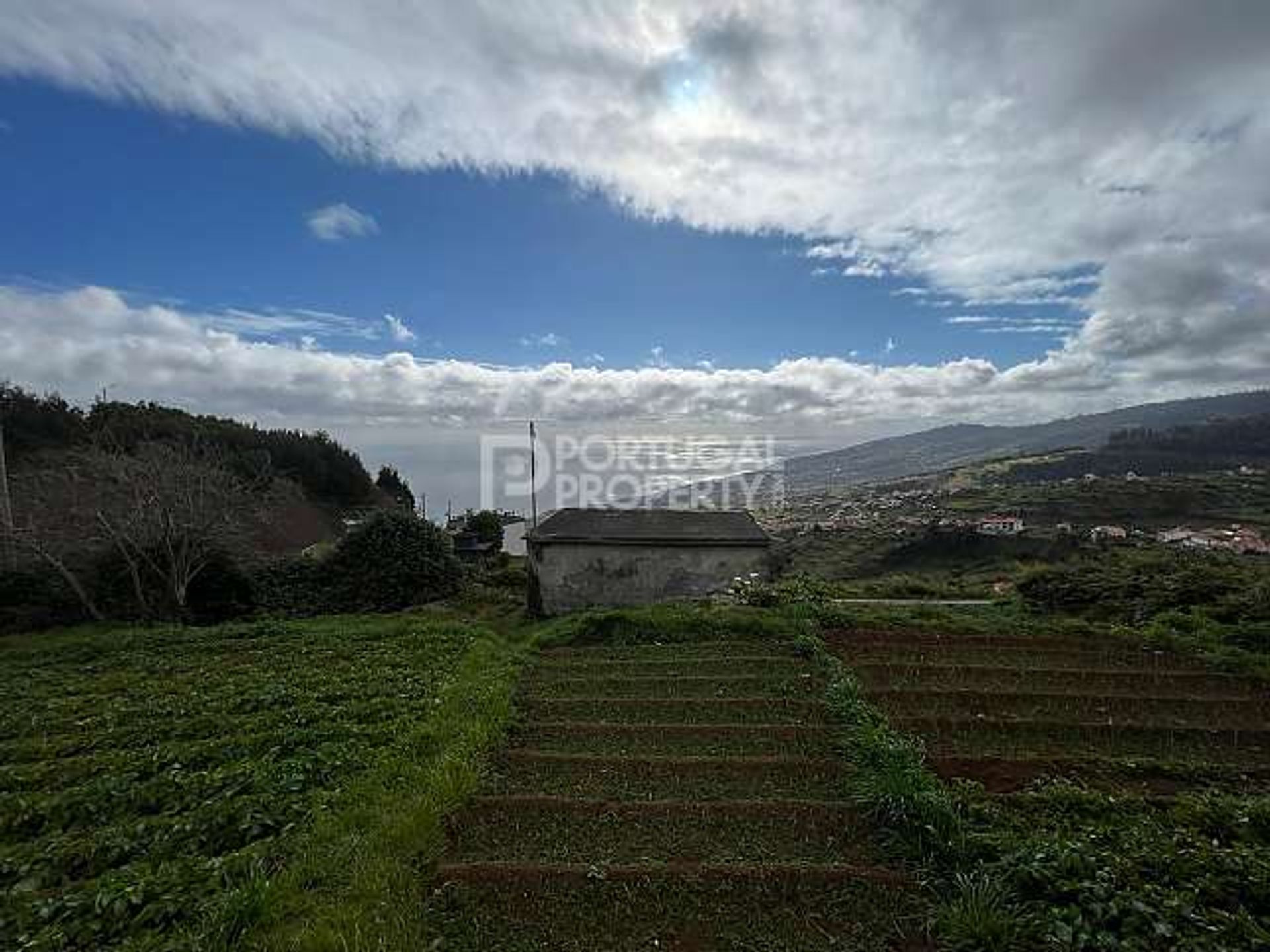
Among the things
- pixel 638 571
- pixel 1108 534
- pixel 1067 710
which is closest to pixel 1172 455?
pixel 1108 534

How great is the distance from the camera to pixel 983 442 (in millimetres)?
176375

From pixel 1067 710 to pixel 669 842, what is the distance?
5937 millimetres

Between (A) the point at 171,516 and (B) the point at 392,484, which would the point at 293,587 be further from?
(B) the point at 392,484

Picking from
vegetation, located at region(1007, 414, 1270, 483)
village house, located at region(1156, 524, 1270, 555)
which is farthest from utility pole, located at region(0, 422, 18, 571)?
vegetation, located at region(1007, 414, 1270, 483)

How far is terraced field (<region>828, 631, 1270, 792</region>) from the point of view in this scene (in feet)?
20.5

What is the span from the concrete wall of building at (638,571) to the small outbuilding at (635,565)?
0.02 meters

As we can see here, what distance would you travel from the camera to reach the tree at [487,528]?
100 feet

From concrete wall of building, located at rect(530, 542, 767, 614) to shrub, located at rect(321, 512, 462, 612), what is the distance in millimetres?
4296

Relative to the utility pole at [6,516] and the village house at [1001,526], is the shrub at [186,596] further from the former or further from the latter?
the village house at [1001,526]

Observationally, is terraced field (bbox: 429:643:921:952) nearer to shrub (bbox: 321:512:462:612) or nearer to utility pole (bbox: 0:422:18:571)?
shrub (bbox: 321:512:462:612)

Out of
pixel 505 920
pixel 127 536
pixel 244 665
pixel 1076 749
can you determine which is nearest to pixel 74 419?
pixel 127 536

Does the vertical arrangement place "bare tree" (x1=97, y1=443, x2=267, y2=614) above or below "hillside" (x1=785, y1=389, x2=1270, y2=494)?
below

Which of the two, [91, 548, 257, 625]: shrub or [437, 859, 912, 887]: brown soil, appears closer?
[437, 859, 912, 887]: brown soil

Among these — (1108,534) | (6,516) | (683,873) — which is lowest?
(683,873)
